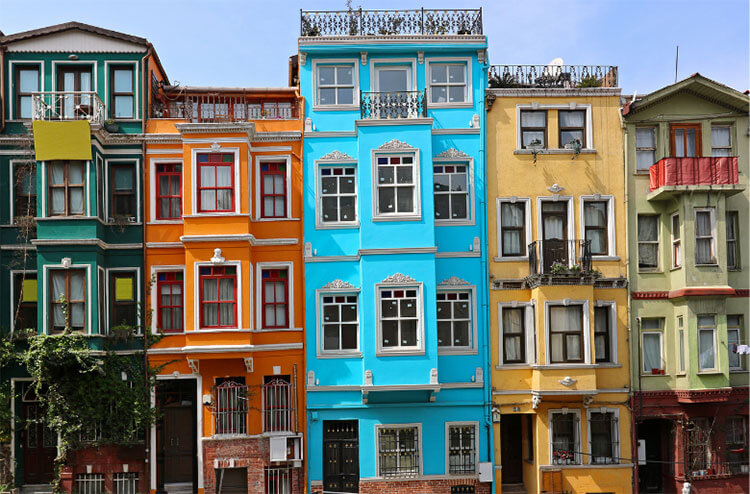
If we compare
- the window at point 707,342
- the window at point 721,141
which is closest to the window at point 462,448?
the window at point 707,342

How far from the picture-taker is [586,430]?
25203 millimetres

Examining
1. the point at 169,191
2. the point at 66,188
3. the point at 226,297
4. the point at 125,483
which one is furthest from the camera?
the point at 169,191

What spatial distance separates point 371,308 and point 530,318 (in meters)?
4.99

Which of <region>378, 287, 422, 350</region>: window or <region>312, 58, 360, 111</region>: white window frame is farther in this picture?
<region>312, 58, 360, 111</region>: white window frame

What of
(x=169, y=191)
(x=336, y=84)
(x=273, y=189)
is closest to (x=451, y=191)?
(x=336, y=84)

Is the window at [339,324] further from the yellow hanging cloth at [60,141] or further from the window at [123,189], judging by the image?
the yellow hanging cloth at [60,141]

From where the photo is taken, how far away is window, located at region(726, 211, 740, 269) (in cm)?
2623

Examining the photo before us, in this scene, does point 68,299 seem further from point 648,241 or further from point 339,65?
point 648,241

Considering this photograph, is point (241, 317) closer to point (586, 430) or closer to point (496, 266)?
point (496, 266)

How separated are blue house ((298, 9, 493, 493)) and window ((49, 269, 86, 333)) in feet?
22.1

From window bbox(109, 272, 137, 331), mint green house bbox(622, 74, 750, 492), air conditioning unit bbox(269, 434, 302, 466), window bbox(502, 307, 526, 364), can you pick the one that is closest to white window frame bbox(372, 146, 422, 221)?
window bbox(502, 307, 526, 364)

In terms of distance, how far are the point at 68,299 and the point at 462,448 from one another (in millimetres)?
12750

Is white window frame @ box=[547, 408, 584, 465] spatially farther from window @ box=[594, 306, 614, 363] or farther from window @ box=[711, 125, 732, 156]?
window @ box=[711, 125, 732, 156]

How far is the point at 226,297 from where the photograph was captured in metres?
24.7
